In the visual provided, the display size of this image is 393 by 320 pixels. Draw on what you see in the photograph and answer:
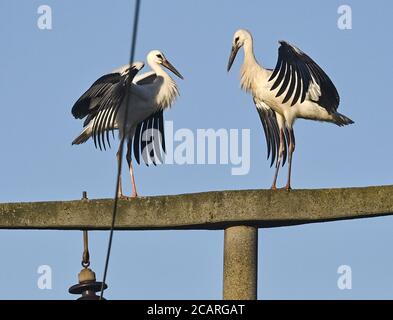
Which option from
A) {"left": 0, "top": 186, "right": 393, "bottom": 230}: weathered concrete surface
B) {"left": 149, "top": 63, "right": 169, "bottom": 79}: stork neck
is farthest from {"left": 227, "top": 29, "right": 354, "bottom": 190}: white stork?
{"left": 0, "top": 186, "right": 393, "bottom": 230}: weathered concrete surface

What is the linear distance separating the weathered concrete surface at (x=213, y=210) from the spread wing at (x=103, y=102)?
13.0 ft

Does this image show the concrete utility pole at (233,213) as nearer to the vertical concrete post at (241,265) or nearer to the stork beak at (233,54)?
the vertical concrete post at (241,265)

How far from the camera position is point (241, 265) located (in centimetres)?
1001

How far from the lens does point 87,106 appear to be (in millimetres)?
14852

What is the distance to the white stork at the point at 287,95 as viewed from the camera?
1456 centimetres

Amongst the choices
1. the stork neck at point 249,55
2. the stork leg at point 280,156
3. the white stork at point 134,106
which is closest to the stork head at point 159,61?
the white stork at point 134,106

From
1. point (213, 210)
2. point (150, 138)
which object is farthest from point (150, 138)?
point (213, 210)

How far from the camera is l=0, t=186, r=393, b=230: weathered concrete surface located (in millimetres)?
10164

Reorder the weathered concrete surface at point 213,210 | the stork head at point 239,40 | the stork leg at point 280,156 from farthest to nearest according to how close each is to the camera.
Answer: the stork head at point 239,40
the stork leg at point 280,156
the weathered concrete surface at point 213,210

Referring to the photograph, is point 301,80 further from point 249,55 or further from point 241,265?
point 241,265

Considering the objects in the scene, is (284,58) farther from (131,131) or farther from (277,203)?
(277,203)
